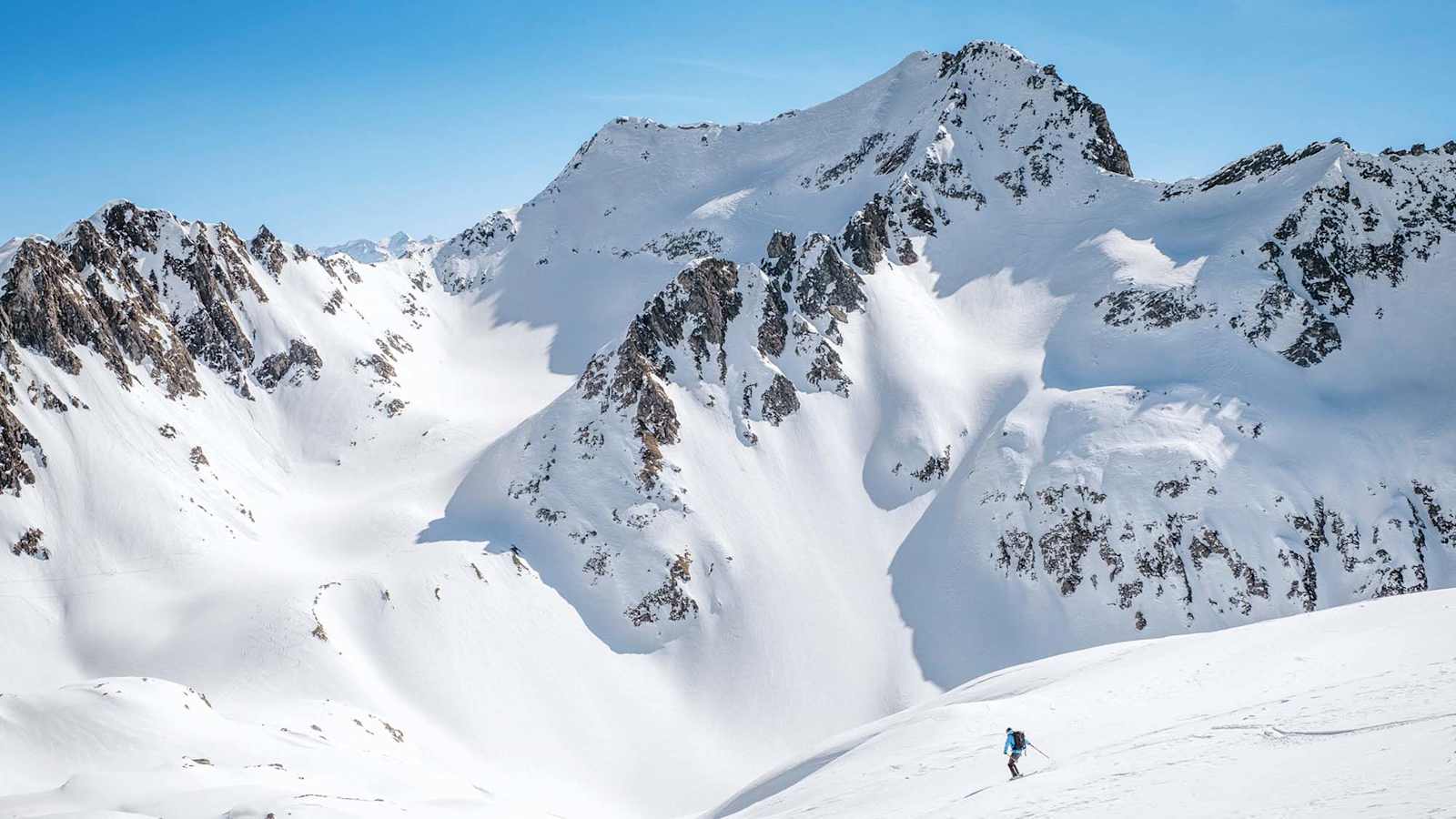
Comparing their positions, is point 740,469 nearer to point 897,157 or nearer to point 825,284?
point 825,284

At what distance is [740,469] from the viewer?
302ft

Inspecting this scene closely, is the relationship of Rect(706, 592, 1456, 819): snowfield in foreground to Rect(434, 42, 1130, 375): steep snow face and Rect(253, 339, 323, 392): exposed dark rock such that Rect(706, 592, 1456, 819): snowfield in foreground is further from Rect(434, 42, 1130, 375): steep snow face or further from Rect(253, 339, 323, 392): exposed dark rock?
Rect(434, 42, 1130, 375): steep snow face

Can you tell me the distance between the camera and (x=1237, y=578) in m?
73.9

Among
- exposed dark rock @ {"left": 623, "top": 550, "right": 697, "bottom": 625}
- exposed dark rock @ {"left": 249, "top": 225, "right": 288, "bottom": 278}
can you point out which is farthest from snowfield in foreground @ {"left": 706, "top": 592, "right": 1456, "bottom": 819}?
exposed dark rock @ {"left": 249, "top": 225, "right": 288, "bottom": 278}

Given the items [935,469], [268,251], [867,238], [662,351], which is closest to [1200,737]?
[935,469]

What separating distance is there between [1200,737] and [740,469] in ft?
232

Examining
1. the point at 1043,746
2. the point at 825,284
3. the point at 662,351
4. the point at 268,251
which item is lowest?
the point at 1043,746

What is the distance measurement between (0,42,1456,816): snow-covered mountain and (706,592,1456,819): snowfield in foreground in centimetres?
2715

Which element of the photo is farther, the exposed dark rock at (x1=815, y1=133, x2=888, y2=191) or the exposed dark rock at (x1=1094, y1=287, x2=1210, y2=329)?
the exposed dark rock at (x1=815, y1=133, x2=888, y2=191)

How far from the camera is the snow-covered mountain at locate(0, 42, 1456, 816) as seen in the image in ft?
223

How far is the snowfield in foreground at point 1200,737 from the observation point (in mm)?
16984

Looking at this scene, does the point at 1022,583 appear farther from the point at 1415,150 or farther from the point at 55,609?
the point at 55,609

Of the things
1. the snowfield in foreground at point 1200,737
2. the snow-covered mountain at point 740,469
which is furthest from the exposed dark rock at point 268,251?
the snowfield in foreground at point 1200,737

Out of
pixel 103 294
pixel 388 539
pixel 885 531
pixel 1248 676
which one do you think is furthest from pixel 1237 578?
pixel 103 294
